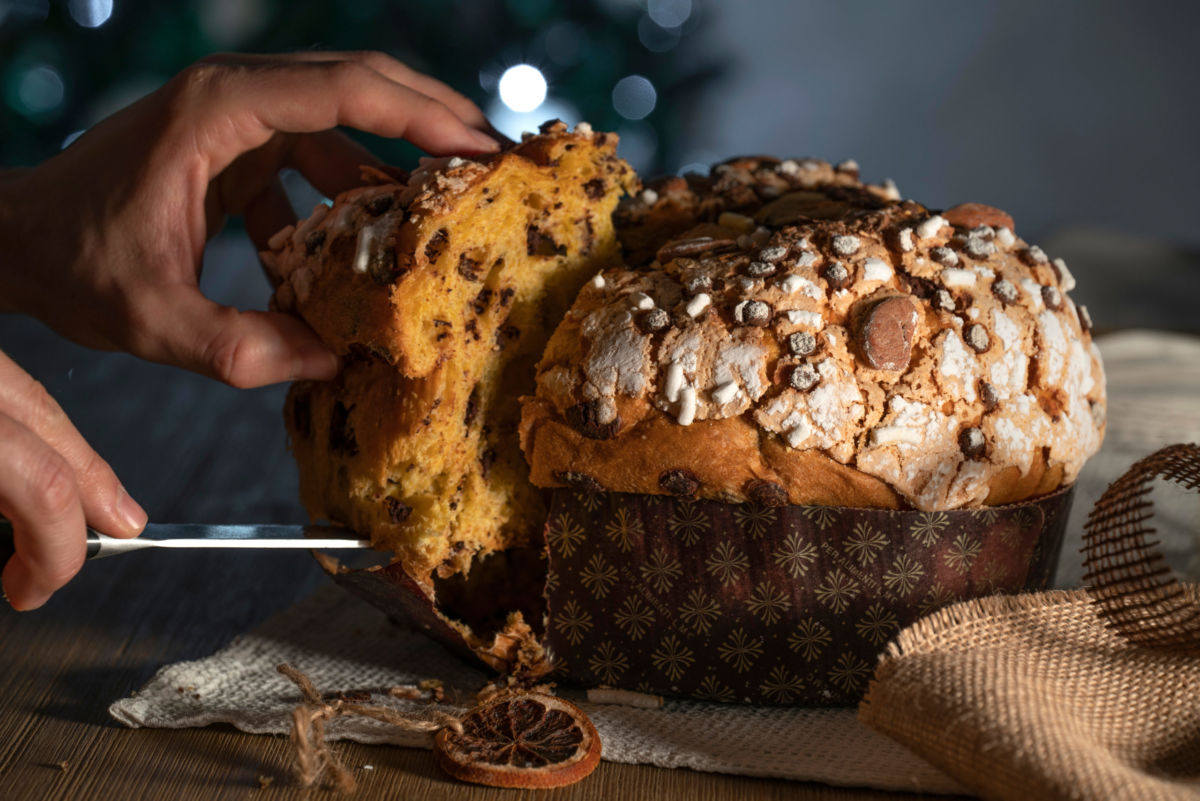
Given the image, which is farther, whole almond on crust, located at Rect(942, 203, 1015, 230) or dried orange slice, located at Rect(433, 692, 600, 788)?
whole almond on crust, located at Rect(942, 203, 1015, 230)

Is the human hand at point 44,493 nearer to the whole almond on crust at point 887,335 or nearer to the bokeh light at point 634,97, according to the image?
the whole almond on crust at point 887,335

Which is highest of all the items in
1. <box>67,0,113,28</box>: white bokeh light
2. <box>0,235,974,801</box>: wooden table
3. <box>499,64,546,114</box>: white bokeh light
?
<box>499,64,546,114</box>: white bokeh light

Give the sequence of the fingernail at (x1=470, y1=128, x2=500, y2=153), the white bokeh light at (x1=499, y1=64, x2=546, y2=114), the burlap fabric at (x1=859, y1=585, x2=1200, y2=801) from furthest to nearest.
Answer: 1. the white bokeh light at (x1=499, y1=64, x2=546, y2=114)
2. the fingernail at (x1=470, y1=128, x2=500, y2=153)
3. the burlap fabric at (x1=859, y1=585, x2=1200, y2=801)

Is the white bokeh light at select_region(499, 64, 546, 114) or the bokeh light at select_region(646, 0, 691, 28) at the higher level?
the bokeh light at select_region(646, 0, 691, 28)

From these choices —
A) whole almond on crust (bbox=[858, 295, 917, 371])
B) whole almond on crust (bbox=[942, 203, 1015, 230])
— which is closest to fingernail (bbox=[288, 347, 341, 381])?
whole almond on crust (bbox=[858, 295, 917, 371])

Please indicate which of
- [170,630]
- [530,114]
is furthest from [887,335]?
[530,114]

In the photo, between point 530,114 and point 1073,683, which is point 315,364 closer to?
point 1073,683

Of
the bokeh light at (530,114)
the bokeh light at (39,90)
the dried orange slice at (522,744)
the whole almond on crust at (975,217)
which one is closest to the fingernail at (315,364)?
the dried orange slice at (522,744)

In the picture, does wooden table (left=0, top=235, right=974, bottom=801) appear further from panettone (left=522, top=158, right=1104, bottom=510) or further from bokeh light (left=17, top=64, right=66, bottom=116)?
bokeh light (left=17, top=64, right=66, bottom=116)
